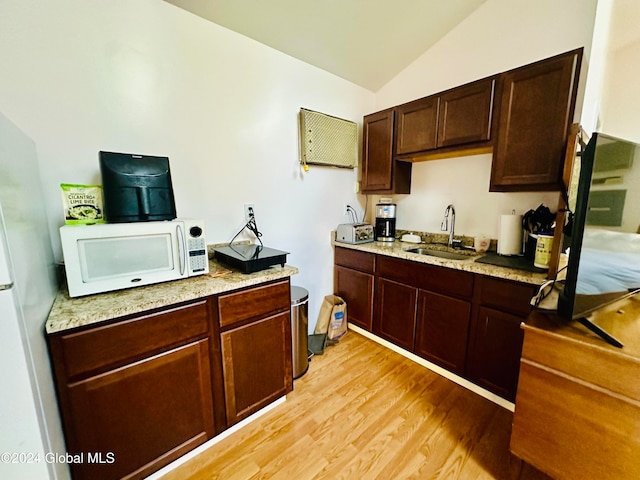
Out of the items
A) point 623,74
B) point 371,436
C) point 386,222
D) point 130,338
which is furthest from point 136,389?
point 623,74

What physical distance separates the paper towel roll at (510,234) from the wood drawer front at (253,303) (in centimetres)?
158

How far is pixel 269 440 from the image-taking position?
141cm

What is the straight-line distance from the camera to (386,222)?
8.20 ft

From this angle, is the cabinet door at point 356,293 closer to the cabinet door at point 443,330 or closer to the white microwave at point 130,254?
the cabinet door at point 443,330

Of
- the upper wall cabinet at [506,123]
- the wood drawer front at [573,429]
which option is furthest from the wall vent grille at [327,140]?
the wood drawer front at [573,429]

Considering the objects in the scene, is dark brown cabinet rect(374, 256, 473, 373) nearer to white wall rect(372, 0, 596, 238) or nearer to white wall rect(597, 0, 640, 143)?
white wall rect(372, 0, 596, 238)

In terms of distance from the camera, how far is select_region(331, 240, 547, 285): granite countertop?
1437 mm

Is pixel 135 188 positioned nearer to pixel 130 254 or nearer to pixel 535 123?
pixel 130 254

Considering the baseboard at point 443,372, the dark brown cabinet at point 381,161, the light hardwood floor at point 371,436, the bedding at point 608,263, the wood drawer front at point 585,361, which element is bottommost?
the light hardwood floor at point 371,436

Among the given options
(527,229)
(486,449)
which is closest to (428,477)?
(486,449)

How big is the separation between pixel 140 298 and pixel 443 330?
1866 mm

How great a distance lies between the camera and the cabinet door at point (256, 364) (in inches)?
53.1

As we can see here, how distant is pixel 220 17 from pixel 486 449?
9.71ft

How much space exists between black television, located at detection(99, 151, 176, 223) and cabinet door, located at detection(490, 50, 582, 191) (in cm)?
204
